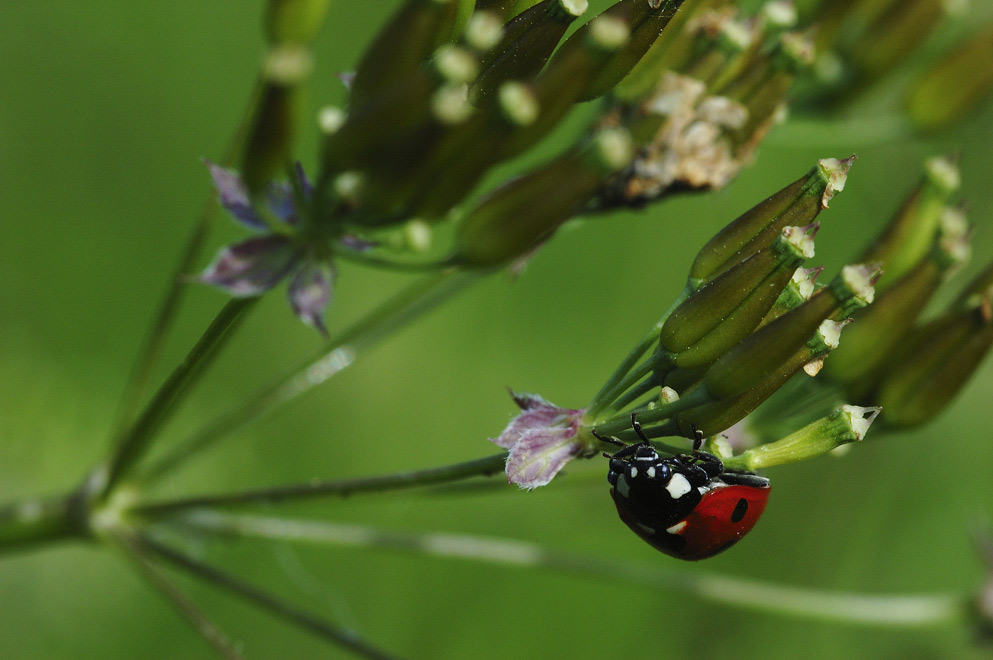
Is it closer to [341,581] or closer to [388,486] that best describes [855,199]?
[341,581]

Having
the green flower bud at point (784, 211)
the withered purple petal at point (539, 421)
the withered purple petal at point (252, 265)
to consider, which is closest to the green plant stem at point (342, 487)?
the withered purple petal at point (539, 421)

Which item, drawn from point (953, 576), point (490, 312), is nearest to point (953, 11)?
point (490, 312)

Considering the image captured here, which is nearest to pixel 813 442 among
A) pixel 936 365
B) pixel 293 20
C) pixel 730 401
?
pixel 730 401

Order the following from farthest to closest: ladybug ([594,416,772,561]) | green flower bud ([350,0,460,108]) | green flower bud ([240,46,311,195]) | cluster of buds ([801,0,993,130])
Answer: cluster of buds ([801,0,993,130]), ladybug ([594,416,772,561]), green flower bud ([350,0,460,108]), green flower bud ([240,46,311,195])

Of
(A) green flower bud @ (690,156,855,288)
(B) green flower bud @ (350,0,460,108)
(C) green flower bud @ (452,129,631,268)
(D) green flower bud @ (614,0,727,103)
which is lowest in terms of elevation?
(A) green flower bud @ (690,156,855,288)

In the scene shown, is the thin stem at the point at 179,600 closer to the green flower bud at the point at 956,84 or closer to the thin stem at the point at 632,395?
the thin stem at the point at 632,395

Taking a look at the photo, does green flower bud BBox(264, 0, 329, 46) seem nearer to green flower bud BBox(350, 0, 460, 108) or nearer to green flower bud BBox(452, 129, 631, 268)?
green flower bud BBox(350, 0, 460, 108)

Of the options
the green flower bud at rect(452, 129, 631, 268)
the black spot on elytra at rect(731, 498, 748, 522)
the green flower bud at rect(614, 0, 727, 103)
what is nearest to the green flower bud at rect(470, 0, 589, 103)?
the green flower bud at rect(452, 129, 631, 268)

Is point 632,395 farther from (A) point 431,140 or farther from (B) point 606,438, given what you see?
(A) point 431,140
